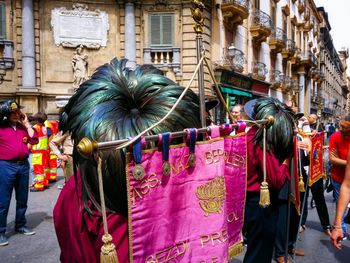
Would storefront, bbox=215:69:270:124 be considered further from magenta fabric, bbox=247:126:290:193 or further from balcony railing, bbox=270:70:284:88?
magenta fabric, bbox=247:126:290:193

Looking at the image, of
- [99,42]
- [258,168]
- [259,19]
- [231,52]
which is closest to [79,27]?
[99,42]

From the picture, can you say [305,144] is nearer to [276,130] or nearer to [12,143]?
[276,130]

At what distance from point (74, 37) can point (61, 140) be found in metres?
9.53

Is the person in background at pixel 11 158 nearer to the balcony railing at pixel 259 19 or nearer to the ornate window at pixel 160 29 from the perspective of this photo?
the ornate window at pixel 160 29

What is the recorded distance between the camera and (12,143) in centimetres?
436

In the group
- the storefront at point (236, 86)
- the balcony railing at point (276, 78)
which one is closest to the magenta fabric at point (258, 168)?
the storefront at point (236, 86)

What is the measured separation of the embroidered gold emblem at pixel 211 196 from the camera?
Result: 5.23 feet

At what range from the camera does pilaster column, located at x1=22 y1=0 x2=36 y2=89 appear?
43.5ft

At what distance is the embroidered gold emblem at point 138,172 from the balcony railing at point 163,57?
1361 centimetres

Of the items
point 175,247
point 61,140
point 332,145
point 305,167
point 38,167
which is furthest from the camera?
point 38,167

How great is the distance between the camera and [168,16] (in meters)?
14.5

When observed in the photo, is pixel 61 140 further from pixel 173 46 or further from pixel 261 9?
pixel 261 9

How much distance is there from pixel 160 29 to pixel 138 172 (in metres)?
14.0

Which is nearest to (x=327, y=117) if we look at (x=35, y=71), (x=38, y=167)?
(x=35, y=71)
